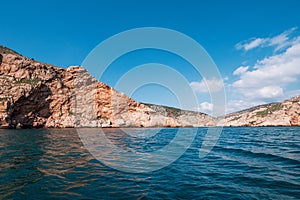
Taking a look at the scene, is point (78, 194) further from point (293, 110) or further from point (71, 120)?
point (293, 110)

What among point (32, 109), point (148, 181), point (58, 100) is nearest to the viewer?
point (148, 181)

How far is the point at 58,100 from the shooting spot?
279 ft

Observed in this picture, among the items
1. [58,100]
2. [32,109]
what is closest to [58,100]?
[58,100]

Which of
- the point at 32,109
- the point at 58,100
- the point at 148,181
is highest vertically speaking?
the point at 58,100

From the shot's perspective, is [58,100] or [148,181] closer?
[148,181]

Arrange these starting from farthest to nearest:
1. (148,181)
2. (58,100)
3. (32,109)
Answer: (58,100) → (32,109) → (148,181)

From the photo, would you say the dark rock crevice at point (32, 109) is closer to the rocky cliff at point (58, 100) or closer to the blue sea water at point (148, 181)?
the rocky cliff at point (58, 100)

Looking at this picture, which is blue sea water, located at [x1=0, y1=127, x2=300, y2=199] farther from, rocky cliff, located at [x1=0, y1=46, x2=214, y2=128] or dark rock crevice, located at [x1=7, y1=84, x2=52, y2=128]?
dark rock crevice, located at [x1=7, y1=84, x2=52, y2=128]

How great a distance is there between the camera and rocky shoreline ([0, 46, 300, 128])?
228 ft

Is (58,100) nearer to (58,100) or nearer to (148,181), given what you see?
(58,100)

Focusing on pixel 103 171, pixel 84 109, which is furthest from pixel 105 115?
pixel 103 171

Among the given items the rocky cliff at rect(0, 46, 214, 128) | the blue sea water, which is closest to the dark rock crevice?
the rocky cliff at rect(0, 46, 214, 128)

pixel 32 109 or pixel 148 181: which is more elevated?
pixel 32 109

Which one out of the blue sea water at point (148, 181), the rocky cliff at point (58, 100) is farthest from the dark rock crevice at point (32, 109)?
the blue sea water at point (148, 181)
